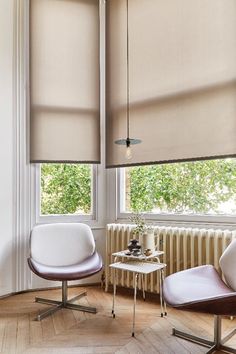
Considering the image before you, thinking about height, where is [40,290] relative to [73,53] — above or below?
below

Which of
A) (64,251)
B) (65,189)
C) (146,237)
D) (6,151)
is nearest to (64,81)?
(6,151)

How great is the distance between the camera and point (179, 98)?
11.2 feet

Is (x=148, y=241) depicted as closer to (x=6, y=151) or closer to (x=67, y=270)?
(x=67, y=270)

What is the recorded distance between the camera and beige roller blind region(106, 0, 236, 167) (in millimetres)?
3125

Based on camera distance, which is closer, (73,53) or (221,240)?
(221,240)

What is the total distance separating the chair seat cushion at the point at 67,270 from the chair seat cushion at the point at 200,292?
0.86m

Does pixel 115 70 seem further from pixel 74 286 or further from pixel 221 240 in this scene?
pixel 74 286

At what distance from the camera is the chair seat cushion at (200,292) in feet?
6.78

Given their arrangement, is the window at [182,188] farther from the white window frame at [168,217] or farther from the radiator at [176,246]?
the radiator at [176,246]

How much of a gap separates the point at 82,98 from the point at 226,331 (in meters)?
2.86

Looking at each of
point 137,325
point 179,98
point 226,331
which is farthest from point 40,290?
point 179,98

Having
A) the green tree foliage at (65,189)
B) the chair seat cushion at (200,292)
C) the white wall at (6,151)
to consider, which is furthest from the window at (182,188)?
the white wall at (6,151)

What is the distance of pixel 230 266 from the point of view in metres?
2.57

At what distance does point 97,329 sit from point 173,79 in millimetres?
2528
